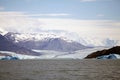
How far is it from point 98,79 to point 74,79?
596 centimetres

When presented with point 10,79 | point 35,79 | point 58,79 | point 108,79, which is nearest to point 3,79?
point 10,79

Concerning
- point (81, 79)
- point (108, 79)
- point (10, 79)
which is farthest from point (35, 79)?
point (108, 79)

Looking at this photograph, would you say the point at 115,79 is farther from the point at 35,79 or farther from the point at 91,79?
the point at 35,79

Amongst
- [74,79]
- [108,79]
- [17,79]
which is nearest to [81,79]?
[74,79]

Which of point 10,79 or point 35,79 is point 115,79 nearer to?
point 35,79

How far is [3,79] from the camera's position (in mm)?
71562

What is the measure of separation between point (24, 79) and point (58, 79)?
27.4 feet

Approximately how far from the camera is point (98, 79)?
71.4 meters

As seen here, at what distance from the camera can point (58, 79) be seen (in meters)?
71.1

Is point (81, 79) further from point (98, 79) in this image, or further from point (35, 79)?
point (35, 79)

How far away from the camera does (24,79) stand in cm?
7094

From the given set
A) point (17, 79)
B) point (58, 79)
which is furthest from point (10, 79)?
point (58, 79)

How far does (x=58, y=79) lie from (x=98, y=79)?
9899 millimetres

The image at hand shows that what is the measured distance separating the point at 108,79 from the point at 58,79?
12207 millimetres
